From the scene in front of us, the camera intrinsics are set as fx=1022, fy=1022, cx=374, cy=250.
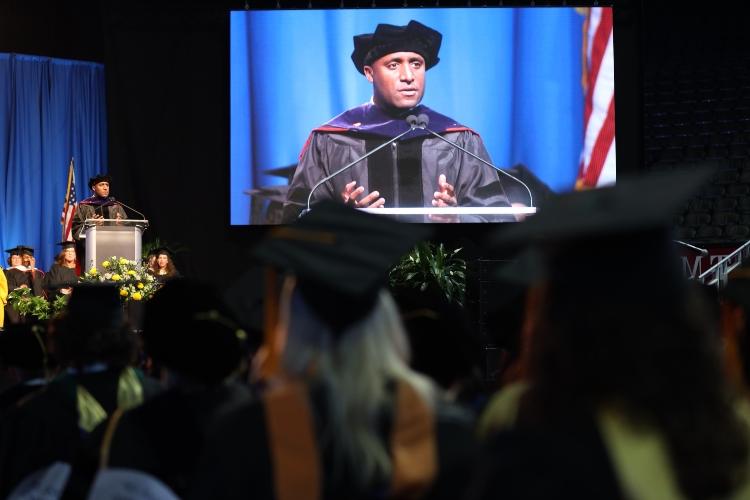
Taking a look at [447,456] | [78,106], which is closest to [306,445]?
[447,456]

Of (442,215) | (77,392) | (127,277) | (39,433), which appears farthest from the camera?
(442,215)

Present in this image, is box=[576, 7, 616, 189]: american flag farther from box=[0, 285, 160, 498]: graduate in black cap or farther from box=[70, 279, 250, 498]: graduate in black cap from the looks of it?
box=[70, 279, 250, 498]: graduate in black cap

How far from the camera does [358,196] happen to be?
12422 millimetres

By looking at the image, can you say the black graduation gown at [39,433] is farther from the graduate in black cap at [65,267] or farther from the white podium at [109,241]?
the graduate in black cap at [65,267]

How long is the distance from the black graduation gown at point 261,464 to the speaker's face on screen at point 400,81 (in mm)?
11162

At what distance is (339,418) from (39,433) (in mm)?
1329

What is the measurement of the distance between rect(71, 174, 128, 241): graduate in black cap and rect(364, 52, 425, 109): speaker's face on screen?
348 centimetres

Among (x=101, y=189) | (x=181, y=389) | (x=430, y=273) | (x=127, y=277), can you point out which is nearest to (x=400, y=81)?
(x=430, y=273)

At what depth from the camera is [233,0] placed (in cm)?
1333

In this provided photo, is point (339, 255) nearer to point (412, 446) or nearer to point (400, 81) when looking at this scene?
point (412, 446)

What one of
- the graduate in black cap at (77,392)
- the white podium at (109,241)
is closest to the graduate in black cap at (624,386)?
the graduate in black cap at (77,392)

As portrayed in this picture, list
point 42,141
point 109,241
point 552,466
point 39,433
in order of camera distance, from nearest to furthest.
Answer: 1. point 552,466
2. point 39,433
3. point 109,241
4. point 42,141

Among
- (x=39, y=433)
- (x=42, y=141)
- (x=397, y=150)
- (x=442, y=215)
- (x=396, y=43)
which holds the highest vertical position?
(x=396, y=43)

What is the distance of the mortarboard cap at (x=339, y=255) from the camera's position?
5.25ft
